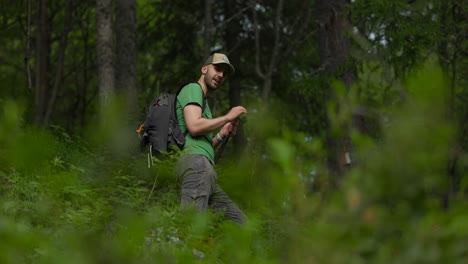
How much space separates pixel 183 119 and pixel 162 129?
0.18 m

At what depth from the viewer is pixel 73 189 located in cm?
412

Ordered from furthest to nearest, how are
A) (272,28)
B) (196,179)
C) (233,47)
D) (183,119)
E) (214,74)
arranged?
(272,28) < (233,47) < (214,74) < (183,119) < (196,179)

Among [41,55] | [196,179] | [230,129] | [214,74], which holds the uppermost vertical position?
[41,55]

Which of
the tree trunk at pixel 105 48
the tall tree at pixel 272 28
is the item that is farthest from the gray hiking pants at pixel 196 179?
the tall tree at pixel 272 28

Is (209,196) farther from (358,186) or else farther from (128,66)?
(128,66)

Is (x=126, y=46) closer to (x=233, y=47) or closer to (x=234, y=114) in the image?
(x=233, y=47)

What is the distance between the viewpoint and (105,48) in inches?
532

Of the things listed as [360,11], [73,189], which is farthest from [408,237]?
[360,11]

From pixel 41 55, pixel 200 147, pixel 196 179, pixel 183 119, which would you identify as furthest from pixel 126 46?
pixel 196 179

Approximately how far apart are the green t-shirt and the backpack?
0.04m

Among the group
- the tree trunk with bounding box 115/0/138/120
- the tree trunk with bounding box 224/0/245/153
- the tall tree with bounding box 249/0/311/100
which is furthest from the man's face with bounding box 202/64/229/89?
the tree trunk with bounding box 224/0/245/153

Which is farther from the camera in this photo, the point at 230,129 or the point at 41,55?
the point at 41,55

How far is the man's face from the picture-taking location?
621cm

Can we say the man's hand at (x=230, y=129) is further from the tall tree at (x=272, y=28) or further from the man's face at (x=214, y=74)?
the tall tree at (x=272, y=28)
